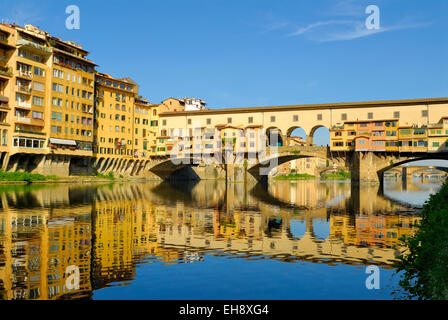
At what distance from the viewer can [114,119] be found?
83.6 metres

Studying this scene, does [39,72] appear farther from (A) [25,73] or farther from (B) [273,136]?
(B) [273,136]

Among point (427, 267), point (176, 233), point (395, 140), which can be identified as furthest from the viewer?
point (395, 140)

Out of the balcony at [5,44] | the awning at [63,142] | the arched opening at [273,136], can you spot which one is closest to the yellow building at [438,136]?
the arched opening at [273,136]

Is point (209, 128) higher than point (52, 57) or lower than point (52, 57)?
lower

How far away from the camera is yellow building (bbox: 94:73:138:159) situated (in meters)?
80.3

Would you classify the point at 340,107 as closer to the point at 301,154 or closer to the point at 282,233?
the point at 301,154

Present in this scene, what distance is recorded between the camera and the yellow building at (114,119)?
8031 cm

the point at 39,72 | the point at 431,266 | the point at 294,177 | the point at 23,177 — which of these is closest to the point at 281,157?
the point at 23,177

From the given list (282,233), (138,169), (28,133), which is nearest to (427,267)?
(282,233)

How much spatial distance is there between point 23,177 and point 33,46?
70.2 ft

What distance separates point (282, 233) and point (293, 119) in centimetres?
6110

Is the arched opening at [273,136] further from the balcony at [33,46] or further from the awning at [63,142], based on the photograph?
the balcony at [33,46]

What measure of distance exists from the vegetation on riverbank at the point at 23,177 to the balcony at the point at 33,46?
66.8 ft

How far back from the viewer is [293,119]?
78.6 metres
